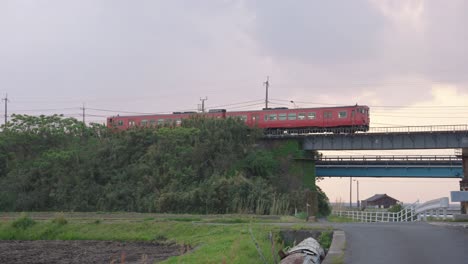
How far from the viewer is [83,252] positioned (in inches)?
861

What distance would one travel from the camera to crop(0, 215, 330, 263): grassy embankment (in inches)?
634

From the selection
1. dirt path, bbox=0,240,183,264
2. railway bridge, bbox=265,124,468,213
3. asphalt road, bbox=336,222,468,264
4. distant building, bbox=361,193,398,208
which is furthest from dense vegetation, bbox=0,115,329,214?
distant building, bbox=361,193,398,208

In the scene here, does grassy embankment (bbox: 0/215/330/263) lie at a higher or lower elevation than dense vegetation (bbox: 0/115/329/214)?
lower

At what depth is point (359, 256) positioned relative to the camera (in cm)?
1244

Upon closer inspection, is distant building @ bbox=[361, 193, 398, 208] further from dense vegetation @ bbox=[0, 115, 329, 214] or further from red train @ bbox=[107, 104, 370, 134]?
red train @ bbox=[107, 104, 370, 134]

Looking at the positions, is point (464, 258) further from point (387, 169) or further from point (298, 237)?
point (387, 169)

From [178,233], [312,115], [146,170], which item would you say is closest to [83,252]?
[178,233]

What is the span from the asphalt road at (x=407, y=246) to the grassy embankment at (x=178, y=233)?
198 centimetres

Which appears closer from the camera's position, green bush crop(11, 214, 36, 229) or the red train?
green bush crop(11, 214, 36, 229)

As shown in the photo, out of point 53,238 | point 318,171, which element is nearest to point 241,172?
point 318,171

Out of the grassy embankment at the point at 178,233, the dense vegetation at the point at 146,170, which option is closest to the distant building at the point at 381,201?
the dense vegetation at the point at 146,170

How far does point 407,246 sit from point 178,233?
12.6 meters

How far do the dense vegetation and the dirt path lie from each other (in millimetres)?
18915

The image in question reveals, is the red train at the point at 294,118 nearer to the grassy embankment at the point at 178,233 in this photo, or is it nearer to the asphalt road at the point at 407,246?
the grassy embankment at the point at 178,233
